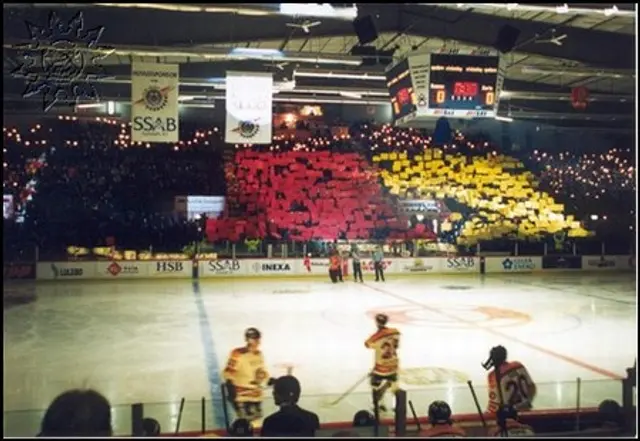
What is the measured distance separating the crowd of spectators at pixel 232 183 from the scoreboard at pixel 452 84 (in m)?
13.7

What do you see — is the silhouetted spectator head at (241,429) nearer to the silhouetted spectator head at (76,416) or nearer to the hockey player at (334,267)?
the silhouetted spectator head at (76,416)

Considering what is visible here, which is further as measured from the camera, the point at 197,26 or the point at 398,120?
the point at 197,26

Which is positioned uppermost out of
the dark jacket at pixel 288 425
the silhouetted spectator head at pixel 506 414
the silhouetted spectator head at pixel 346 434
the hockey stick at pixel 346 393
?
the dark jacket at pixel 288 425

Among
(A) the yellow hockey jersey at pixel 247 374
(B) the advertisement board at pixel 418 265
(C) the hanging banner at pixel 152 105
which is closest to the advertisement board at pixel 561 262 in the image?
(B) the advertisement board at pixel 418 265

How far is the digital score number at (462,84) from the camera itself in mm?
12539

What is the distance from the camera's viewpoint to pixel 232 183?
29.7 m

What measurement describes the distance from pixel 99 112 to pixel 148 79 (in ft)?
52.5

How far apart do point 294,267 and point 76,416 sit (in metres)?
19.6

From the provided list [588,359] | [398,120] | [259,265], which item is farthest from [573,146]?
[588,359]

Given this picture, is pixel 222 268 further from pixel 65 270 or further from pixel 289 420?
pixel 289 420

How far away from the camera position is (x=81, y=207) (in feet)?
82.3

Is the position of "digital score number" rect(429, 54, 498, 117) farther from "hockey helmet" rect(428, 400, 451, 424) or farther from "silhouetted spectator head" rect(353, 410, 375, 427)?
"hockey helmet" rect(428, 400, 451, 424)

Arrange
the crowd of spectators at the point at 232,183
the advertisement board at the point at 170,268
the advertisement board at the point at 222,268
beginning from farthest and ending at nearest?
the crowd of spectators at the point at 232,183
the advertisement board at the point at 222,268
the advertisement board at the point at 170,268

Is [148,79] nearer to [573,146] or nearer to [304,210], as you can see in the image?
[304,210]
